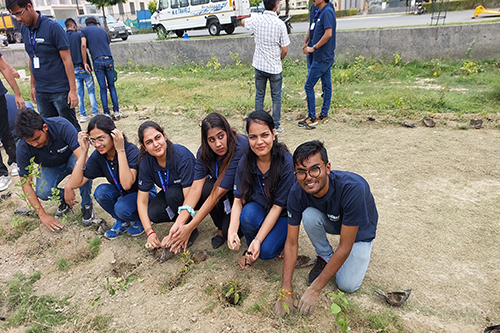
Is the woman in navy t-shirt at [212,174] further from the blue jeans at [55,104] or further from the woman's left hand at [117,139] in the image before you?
the blue jeans at [55,104]

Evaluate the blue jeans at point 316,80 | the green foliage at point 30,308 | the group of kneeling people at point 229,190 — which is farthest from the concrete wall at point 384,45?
the green foliage at point 30,308

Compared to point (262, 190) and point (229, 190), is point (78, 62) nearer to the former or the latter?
point (229, 190)

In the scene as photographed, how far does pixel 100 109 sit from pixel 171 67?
3.38 metres

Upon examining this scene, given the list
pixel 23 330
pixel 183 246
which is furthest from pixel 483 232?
pixel 23 330

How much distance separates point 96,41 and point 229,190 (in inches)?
182

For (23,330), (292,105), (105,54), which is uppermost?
(105,54)

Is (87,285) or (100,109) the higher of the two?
(100,109)

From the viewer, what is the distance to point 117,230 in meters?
3.06

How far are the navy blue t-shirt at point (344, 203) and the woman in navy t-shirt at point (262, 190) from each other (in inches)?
9.6

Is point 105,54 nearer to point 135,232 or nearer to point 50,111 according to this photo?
point 50,111

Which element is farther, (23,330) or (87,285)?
(87,285)

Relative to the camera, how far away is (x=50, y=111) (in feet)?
13.9

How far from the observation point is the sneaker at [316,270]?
231cm

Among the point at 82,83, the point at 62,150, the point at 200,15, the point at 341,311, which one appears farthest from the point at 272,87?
the point at 200,15
